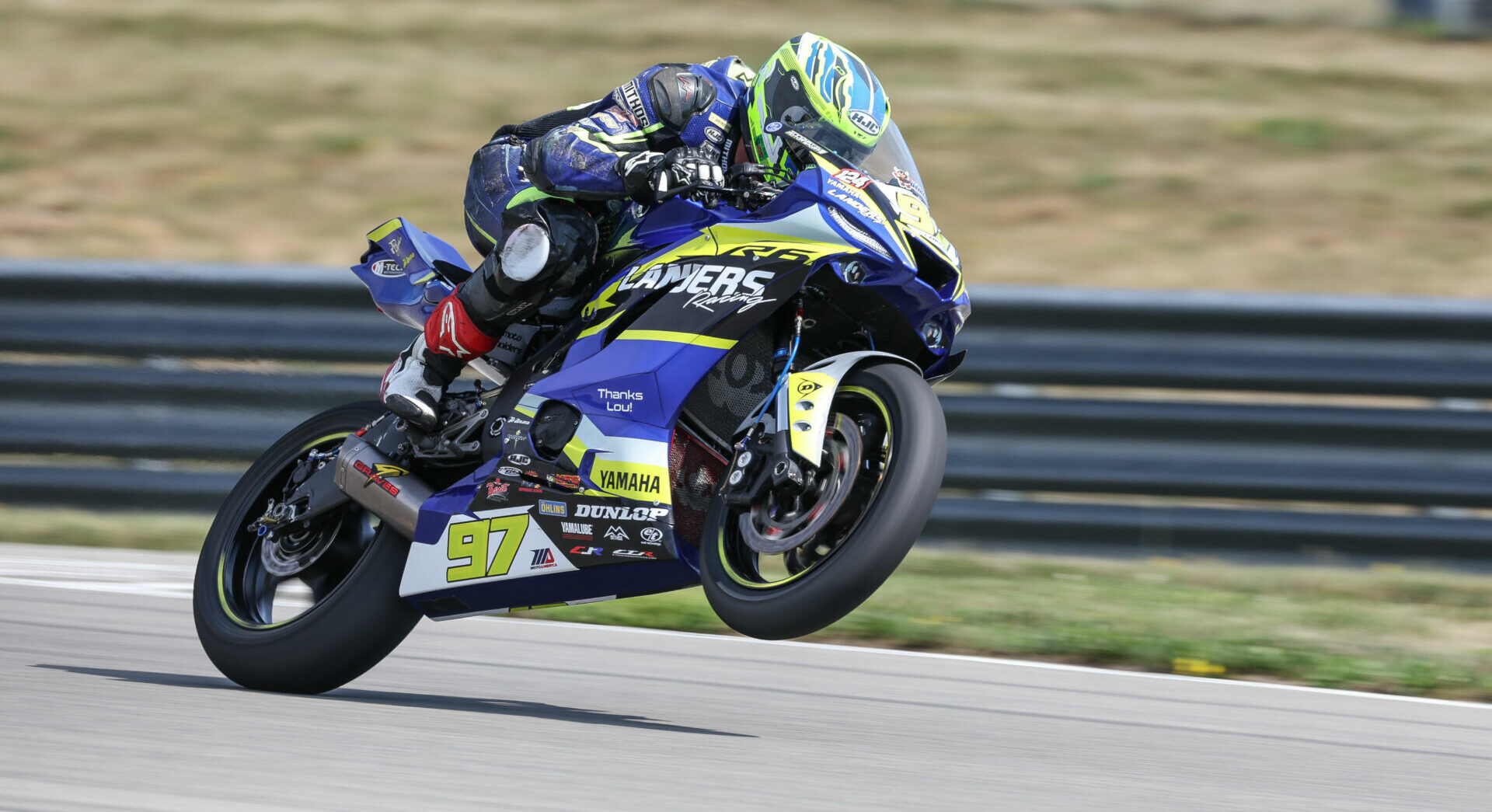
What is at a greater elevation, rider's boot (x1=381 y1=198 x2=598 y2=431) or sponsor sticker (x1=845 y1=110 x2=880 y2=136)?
sponsor sticker (x1=845 y1=110 x2=880 y2=136)

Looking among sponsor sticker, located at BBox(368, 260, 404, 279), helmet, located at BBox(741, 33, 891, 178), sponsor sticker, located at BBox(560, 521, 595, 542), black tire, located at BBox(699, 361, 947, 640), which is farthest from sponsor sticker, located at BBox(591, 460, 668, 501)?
sponsor sticker, located at BBox(368, 260, 404, 279)

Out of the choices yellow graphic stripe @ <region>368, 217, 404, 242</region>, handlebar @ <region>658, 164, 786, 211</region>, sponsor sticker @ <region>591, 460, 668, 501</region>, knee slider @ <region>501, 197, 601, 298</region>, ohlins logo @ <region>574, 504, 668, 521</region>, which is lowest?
ohlins logo @ <region>574, 504, 668, 521</region>

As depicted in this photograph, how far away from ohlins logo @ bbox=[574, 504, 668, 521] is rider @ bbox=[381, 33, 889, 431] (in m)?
0.64

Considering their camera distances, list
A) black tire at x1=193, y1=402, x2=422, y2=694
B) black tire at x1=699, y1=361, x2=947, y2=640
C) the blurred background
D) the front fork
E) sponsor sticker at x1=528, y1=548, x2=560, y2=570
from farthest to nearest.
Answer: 1. the blurred background
2. black tire at x1=193, y1=402, x2=422, y2=694
3. sponsor sticker at x1=528, y1=548, x2=560, y2=570
4. the front fork
5. black tire at x1=699, y1=361, x2=947, y2=640

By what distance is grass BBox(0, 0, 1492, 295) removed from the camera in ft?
34.6

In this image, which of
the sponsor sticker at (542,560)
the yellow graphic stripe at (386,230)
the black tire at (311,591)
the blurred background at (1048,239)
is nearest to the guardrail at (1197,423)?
the blurred background at (1048,239)

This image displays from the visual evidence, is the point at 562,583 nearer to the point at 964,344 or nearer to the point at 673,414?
the point at 673,414

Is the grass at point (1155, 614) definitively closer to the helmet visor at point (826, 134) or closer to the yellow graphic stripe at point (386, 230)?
the yellow graphic stripe at point (386, 230)

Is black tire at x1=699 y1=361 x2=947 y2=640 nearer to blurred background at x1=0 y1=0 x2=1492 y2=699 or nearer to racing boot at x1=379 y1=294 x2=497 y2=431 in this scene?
racing boot at x1=379 y1=294 x2=497 y2=431

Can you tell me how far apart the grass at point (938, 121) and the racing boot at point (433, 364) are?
5.72 m

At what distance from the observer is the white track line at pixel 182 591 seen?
5.71m

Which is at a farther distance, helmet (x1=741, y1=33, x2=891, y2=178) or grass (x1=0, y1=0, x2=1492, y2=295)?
grass (x1=0, y1=0, x2=1492, y2=295)

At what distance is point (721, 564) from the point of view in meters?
4.20

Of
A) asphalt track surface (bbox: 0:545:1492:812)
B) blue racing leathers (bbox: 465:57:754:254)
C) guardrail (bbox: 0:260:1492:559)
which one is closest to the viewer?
asphalt track surface (bbox: 0:545:1492:812)
